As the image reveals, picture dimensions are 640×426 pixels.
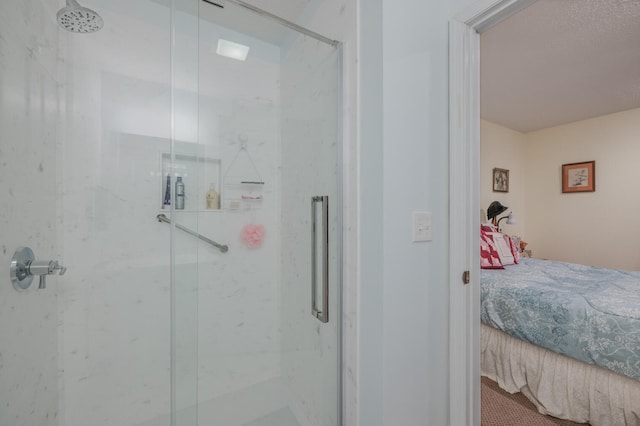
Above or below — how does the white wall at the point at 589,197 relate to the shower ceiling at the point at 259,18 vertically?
below

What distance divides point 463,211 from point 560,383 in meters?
1.46

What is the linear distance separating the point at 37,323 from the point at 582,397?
112 inches

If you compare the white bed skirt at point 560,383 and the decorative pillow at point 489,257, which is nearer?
the white bed skirt at point 560,383

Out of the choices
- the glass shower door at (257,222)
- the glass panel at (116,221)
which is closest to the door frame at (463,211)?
the glass shower door at (257,222)

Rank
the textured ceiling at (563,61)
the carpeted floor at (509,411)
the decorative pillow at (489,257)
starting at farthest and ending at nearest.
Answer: the decorative pillow at (489,257), the textured ceiling at (563,61), the carpeted floor at (509,411)

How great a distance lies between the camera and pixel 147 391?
150cm

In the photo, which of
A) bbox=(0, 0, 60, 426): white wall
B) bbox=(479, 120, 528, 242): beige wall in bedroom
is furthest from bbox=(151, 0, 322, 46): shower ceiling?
bbox=(479, 120, 528, 242): beige wall in bedroom

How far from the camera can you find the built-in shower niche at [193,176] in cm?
132

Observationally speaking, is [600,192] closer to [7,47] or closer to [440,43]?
[440,43]

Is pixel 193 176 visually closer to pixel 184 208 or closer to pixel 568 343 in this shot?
pixel 184 208

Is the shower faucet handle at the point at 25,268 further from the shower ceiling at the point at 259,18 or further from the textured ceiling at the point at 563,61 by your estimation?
the textured ceiling at the point at 563,61

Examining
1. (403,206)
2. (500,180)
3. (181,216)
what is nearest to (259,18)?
(181,216)

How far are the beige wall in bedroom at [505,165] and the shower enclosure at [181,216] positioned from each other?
327 cm

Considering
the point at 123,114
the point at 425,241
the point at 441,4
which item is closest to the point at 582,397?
the point at 425,241
